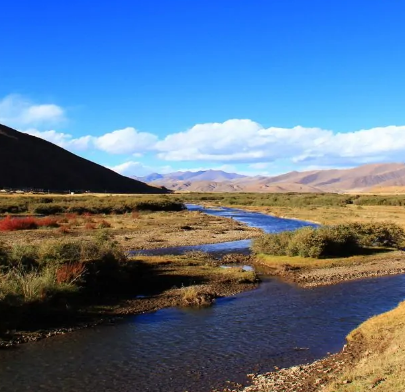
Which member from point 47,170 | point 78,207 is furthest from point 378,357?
point 47,170

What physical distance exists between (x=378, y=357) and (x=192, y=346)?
596cm

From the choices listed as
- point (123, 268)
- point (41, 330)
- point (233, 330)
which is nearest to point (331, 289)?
point (233, 330)

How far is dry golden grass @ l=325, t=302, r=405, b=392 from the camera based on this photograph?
1057 cm

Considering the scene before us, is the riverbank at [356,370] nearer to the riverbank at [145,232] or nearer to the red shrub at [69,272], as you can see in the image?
the red shrub at [69,272]

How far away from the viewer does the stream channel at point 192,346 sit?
13.2m

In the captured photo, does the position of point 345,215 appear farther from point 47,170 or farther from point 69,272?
point 47,170

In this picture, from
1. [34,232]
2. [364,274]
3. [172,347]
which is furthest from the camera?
[34,232]

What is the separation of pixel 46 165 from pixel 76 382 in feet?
504

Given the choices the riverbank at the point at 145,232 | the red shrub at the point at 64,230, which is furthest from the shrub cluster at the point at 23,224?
the red shrub at the point at 64,230

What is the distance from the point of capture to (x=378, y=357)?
1345 centimetres

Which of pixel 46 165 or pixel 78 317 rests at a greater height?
pixel 46 165

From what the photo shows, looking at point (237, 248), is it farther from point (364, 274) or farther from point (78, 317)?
point (78, 317)

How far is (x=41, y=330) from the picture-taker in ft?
56.6

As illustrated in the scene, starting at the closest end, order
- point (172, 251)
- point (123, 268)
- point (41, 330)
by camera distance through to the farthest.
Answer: point (41, 330), point (123, 268), point (172, 251)
